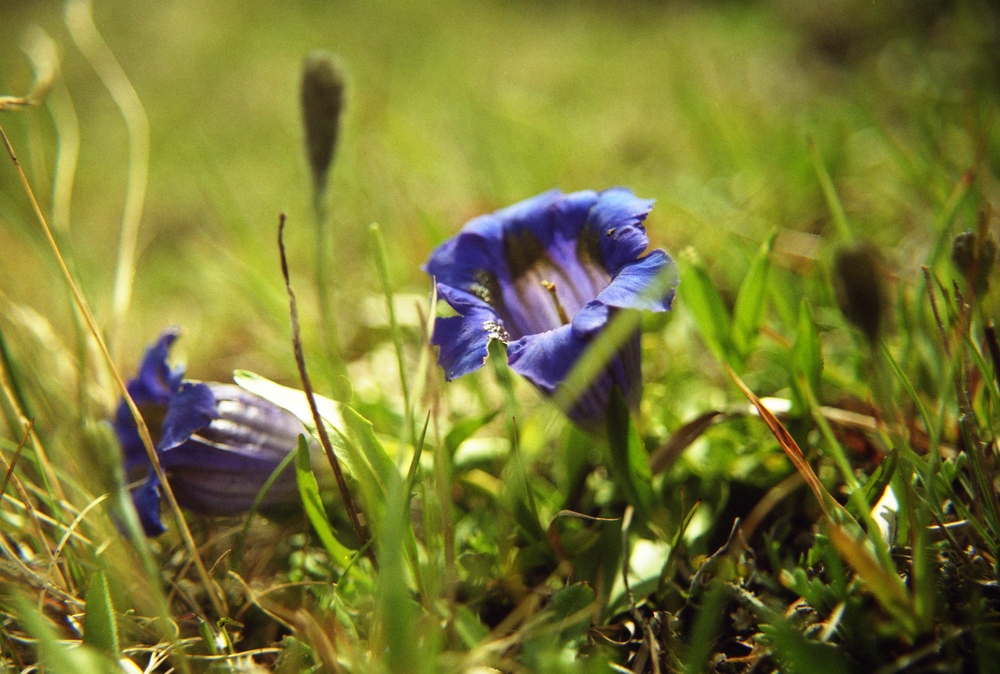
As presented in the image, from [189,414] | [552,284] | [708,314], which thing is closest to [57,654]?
[189,414]

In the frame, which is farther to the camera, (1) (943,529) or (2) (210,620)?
(2) (210,620)

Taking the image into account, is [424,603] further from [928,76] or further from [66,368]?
[928,76]

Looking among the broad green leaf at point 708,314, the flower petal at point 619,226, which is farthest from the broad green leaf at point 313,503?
the broad green leaf at point 708,314

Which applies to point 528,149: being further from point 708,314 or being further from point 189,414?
point 189,414

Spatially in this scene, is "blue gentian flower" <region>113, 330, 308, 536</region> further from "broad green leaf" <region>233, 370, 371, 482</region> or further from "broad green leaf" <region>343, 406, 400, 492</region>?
"broad green leaf" <region>343, 406, 400, 492</region>

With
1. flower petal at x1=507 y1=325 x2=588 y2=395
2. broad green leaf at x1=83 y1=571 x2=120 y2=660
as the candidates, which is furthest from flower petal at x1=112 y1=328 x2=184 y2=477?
flower petal at x1=507 y1=325 x2=588 y2=395

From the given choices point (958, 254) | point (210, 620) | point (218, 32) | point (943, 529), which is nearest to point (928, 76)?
point (958, 254)

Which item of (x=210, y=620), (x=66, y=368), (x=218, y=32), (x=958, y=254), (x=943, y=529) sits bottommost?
(x=210, y=620)
